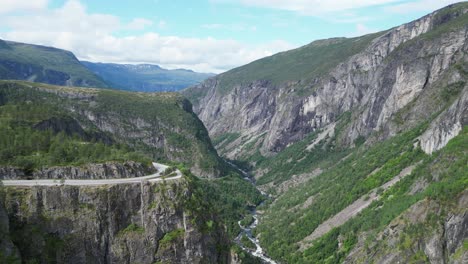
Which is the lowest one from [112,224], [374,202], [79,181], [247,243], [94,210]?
[247,243]

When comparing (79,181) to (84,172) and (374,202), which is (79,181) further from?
(374,202)

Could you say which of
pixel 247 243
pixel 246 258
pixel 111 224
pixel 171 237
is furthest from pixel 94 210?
pixel 247 243

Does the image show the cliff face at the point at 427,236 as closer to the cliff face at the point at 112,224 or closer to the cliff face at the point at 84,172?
the cliff face at the point at 112,224

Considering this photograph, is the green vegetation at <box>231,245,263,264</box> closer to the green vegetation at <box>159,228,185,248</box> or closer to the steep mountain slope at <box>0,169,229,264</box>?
the steep mountain slope at <box>0,169,229,264</box>

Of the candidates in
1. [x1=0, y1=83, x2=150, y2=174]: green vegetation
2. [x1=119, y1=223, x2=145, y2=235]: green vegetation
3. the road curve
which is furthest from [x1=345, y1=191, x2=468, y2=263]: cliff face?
[x1=0, y1=83, x2=150, y2=174]: green vegetation

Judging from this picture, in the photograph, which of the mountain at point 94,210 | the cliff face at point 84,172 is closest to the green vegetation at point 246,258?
the mountain at point 94,210

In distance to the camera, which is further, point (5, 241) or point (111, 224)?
point (111, 224)

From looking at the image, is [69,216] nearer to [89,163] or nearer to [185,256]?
[89,163]

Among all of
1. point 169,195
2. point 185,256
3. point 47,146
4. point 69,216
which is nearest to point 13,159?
point 47,146
